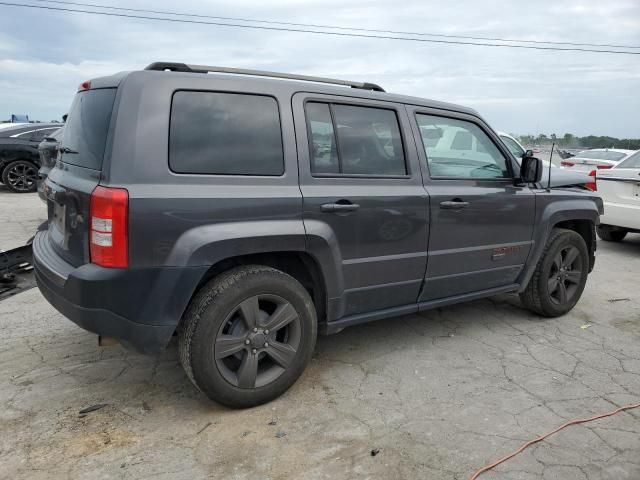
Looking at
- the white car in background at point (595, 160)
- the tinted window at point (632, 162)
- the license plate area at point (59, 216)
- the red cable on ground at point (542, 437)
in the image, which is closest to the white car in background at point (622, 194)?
the tinted window at point (632, 162)

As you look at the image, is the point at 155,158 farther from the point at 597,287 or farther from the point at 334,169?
the point at 597,287

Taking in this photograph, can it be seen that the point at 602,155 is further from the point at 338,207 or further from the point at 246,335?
the point at 246,335

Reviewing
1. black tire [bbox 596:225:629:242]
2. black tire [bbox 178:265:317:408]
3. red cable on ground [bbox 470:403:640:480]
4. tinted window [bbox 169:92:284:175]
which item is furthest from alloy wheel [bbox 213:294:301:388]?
black tire [bbox 596:225:629:242]

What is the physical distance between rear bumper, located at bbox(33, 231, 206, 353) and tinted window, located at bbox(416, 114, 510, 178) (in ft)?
6.30

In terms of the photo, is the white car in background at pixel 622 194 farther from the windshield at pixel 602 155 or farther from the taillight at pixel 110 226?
the windshield at pixel 602 155

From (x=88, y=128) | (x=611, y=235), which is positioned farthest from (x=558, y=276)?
(x=611, y=235)

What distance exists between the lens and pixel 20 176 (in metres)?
11.5

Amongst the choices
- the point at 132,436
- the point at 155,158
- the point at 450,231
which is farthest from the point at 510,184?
the point at 132,436

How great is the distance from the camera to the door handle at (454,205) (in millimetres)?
3618

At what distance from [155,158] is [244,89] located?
673mm

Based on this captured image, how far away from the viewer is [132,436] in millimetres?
2734

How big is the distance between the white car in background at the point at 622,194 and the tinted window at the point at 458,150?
4.06m

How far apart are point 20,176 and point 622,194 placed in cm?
1158

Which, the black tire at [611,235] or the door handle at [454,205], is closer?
the door handle at [454,205]
